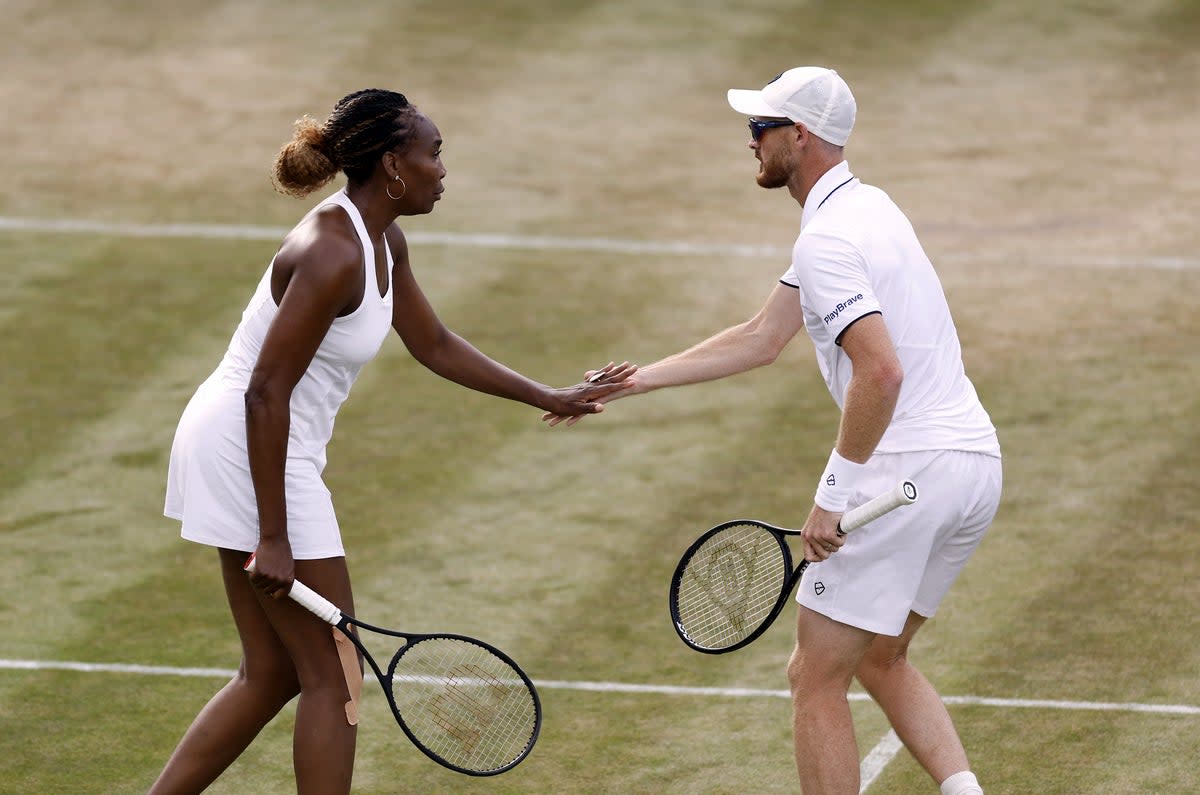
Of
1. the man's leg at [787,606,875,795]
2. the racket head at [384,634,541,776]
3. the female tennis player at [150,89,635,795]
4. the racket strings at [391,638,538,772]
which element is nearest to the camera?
the female tennis player at [150,89,635,795]

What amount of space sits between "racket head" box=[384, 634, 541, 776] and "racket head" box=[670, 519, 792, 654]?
539mm

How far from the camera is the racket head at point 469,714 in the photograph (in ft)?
18.2

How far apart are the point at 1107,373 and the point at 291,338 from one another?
19.7ft

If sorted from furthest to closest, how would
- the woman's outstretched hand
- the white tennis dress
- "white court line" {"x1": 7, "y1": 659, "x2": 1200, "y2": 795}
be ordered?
"white court line" {"x1": 7, "y1": 659, "x2": 1200, "y2": 795} < the woman's outstretched hand < the white tennis dress

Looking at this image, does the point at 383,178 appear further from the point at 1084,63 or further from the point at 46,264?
the point at 1084,63

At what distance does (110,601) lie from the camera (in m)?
7.85

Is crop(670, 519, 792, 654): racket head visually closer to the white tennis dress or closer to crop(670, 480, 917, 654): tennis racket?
crop(670, 480, 917, 654): tennis racket

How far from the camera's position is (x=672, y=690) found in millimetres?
7098

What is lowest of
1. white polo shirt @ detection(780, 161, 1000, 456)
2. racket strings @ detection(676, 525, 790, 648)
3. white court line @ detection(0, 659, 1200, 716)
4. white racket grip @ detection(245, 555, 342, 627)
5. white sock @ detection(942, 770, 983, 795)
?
white court line @ detection(0, 659, 1200, 716)

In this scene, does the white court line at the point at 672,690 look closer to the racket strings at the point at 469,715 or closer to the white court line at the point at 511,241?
the racket strings at the point at 469,715

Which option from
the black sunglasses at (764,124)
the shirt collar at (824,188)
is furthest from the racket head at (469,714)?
the black sunglasses at (764,124)

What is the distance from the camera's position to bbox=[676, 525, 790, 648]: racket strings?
5.88 metres

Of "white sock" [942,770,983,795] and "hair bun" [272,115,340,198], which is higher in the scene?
"hair bun" [272,115,340,198]

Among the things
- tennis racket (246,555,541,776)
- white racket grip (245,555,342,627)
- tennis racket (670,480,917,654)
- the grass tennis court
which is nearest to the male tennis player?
tennis racket (670,480,917,654)
